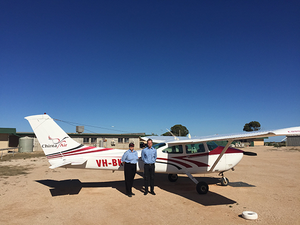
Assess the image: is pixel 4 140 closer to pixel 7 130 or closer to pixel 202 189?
pixel 7 130

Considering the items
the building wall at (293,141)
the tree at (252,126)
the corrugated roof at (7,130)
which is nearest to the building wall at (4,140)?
the corrugated roof at (7,130)

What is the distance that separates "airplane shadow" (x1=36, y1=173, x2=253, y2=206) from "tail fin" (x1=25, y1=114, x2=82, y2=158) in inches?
62.0

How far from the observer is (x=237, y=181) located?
8711 millimetres

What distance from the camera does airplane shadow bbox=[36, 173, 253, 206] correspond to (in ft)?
20.4

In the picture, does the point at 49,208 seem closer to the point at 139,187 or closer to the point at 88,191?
the point at 88,191

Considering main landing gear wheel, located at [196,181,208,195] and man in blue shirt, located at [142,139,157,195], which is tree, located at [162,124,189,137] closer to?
main landing gear wheel, located at [196,181,208,195]

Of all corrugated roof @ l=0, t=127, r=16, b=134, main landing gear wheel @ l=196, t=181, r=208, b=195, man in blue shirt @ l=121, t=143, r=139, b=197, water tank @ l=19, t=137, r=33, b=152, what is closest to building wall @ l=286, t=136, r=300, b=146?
main landing gear wheel @ l=196, t=181, r=208, b=195

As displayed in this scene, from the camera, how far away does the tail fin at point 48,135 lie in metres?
7.02

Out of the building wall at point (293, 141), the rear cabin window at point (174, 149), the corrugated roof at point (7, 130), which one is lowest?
the building wall at point (293, 141)

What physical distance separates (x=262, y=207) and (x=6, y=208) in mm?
7486

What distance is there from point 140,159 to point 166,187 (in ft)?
5.84

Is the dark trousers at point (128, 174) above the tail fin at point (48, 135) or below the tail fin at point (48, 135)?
below

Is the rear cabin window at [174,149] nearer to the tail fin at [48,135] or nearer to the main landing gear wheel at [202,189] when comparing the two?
the main landing gear wheel at [202,189]

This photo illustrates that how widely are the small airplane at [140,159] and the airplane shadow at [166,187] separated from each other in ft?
1.62
